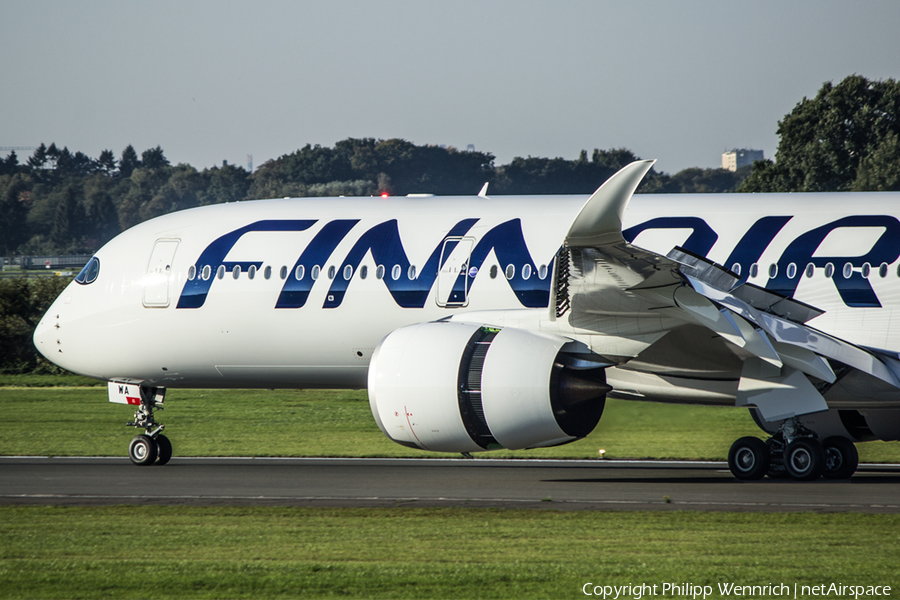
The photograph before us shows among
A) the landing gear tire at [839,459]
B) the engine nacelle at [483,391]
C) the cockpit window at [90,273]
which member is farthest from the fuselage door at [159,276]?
the landing gear tire at [839,459]

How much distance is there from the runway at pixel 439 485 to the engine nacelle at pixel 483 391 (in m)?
0.83

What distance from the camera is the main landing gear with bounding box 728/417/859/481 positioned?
13.5m

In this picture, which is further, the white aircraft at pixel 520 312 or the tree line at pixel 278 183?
the tree line at pixel 278 183

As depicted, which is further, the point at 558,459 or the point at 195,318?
the point at 558,459

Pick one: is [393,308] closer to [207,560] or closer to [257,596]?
[207,560]

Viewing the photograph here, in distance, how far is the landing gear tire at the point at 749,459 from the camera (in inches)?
551

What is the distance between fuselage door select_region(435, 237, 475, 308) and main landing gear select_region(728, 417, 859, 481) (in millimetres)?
4281

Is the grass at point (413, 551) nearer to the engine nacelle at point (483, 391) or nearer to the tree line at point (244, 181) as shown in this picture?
the engine nacelle at point (483, 391)

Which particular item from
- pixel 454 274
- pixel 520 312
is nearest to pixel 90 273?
pixel 454 274

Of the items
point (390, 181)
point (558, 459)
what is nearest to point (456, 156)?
point (390, 181)

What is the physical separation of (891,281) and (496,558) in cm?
748

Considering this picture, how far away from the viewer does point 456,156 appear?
364ft

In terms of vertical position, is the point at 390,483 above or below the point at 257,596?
below

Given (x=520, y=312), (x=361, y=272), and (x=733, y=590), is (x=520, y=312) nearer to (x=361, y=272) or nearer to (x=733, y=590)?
(x=361, y=272)
